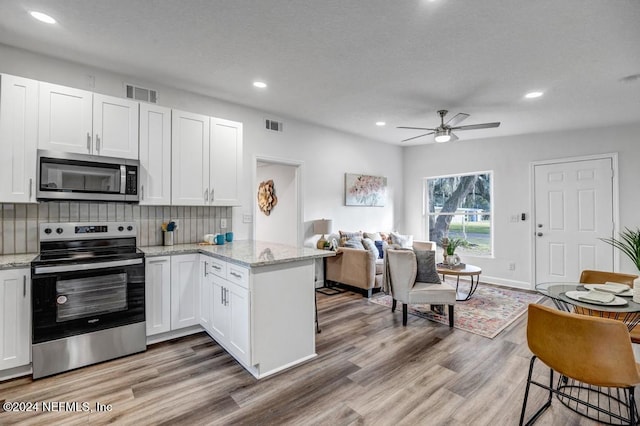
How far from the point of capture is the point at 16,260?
7.86ft

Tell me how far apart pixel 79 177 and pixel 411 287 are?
347 cm

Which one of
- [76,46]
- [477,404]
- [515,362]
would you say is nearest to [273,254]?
[477,404]

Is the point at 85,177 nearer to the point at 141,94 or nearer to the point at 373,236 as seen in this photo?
the point at 141,94

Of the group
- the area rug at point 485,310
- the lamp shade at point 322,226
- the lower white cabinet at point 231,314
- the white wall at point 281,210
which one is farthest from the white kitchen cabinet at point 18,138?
the area rug at point 485,310

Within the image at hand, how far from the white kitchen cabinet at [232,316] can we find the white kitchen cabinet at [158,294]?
47cm

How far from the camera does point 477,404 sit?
2.10 meters

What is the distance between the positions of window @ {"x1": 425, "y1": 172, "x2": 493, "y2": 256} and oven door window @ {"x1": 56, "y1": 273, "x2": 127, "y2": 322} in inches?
225

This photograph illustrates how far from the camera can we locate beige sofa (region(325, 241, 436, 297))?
455 centimetres

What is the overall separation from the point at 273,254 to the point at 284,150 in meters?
2.40

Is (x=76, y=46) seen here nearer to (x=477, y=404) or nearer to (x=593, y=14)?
(x=593, y=14)

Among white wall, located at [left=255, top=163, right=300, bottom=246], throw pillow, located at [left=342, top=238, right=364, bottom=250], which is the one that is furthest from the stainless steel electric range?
throw pillow, located at [left=342, top=238, right=364, bottom=250]

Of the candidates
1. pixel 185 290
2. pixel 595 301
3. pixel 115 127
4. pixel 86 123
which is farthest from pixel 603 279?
pixel 86 123

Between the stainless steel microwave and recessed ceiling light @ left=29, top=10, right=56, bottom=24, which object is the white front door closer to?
the stainless steel microwave

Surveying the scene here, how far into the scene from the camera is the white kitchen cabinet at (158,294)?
2.91 m
